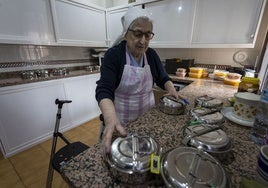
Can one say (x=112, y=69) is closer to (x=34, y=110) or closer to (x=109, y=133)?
(x=109, y=133)

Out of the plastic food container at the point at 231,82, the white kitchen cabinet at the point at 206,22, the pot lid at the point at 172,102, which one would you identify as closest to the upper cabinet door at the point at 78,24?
the white kitchen cabinet at the point at 206,22

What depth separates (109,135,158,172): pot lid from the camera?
1.16ft

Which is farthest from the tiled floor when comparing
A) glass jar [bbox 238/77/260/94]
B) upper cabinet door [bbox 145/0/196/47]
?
upper cabinet door [bbox 145/0/196/47]

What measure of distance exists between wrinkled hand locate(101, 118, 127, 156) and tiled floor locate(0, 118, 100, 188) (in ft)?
3.87

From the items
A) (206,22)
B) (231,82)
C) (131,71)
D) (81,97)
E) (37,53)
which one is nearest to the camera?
(131,71)

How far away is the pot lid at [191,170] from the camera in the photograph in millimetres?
311

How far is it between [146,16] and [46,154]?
1808mm

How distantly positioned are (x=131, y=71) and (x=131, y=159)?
Result: 2.00 ft

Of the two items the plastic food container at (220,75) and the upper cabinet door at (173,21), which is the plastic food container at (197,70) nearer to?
the plastic food container at (220,75)

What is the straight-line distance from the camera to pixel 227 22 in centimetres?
160

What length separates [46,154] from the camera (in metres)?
1.63

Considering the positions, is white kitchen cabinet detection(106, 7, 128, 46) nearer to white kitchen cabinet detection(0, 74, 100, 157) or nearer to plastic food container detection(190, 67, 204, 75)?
white kitchen cabinet detection(0, 74, 100, 157)

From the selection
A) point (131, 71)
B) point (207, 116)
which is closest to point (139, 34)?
point (131, 71)

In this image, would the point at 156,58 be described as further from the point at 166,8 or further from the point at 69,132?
the point at 69,132
